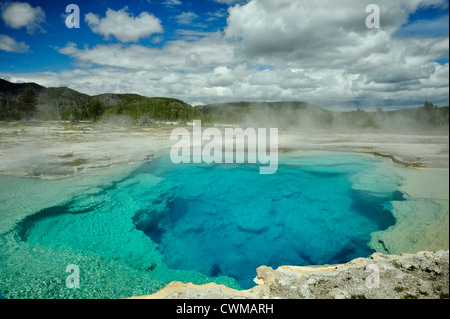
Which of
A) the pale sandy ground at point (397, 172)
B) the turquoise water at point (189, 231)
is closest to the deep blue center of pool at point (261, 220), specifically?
the turquoise water at point (189, 231)

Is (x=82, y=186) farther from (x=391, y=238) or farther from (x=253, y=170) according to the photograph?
(x=391, y=238)

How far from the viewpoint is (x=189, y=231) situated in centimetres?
732

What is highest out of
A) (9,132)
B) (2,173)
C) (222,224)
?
(9,132)

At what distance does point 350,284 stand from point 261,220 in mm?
4616

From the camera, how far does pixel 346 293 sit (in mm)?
3396

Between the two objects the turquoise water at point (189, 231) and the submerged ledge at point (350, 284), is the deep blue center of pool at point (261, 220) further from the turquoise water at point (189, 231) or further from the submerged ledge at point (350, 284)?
the submerged ledge at point (350, 284)

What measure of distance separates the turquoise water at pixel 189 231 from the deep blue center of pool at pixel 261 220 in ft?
0.11

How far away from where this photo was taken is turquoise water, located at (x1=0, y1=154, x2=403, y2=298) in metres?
4.72

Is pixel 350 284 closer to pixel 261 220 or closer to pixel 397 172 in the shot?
pixel 261 220

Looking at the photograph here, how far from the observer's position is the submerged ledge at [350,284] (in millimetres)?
3387
